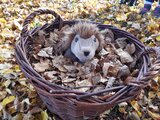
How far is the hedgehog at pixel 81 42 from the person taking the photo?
57.3 inches

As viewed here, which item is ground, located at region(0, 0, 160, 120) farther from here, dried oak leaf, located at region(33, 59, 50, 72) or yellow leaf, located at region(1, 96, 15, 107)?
dried oak leaf, located at region(33, 59, 50, 72)

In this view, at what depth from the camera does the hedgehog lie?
145cm

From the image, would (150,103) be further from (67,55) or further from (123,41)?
(67,55)

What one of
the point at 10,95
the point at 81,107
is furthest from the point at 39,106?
the point at 81,107

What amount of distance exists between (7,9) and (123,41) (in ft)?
4.55

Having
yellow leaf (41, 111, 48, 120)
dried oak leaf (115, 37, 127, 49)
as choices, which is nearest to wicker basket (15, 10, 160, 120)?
yellow leaf (41, 111, 48, 120)

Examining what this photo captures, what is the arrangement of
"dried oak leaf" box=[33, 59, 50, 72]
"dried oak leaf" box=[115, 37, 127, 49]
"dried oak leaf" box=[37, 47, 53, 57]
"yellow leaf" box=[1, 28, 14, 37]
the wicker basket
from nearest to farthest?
the wicker basket, "dried oak leaf" box=[33, 59, 50, 72], "dried oak leaf" box=[37, 47, 53, 57], "dried oak leaf" box=[115, 37, 127, 49], "yellow leaf" box=[1, 28, 14, 37]

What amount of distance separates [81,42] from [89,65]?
0.14 metres

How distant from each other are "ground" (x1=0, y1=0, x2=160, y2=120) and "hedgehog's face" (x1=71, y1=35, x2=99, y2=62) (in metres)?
0.34

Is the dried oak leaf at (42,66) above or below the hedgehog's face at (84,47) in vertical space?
below

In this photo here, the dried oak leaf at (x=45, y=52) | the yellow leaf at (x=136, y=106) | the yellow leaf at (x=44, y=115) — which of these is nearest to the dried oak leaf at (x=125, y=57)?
the yellow leaf at (x=136, y=106)

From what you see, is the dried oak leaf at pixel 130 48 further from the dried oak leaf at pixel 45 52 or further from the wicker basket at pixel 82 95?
the dried oak leaf at pixel 45 52

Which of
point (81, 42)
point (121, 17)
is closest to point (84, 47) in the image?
point (81, 42)

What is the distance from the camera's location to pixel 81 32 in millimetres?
1481
